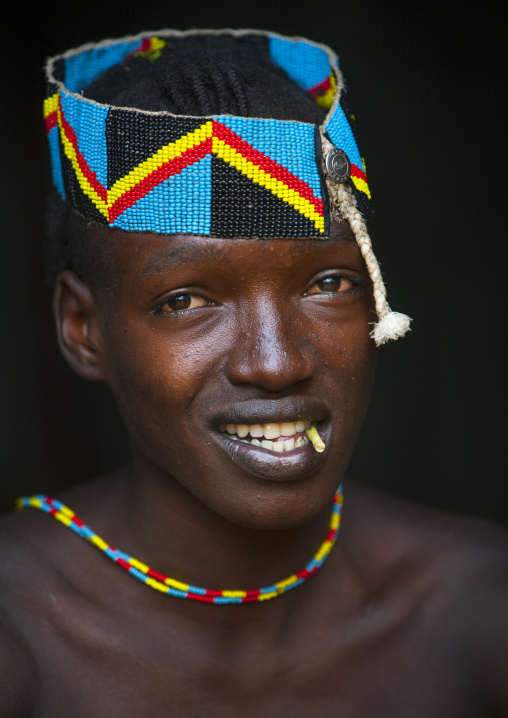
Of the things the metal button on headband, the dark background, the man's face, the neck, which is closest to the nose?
the man's face

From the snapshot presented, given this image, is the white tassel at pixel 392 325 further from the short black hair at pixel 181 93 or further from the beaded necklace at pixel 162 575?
the beaded necklace at pixel 162 575

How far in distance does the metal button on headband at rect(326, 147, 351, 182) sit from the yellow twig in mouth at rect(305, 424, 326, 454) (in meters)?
0.61

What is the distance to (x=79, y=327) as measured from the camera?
8.89 feet

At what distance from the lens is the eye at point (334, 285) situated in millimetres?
2396

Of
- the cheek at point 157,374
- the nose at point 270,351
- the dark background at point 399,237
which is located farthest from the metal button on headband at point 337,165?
the dark background at point 399,237

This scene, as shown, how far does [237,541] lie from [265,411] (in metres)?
0.52

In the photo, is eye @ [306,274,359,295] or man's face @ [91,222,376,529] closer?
man's face @ [91,222,376,529]

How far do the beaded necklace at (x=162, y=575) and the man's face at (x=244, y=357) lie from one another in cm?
34

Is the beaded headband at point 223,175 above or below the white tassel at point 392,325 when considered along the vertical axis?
above

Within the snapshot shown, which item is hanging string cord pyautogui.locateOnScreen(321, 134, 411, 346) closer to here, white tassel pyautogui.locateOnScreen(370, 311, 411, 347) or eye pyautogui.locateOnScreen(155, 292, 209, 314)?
white tassel pyautogui.locateOnScreen(370, 311, 411, 347)

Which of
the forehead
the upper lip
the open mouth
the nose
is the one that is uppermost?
the forehead

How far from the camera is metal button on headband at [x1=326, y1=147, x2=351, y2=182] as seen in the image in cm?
235

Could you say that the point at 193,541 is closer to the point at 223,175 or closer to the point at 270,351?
the point at 270,351

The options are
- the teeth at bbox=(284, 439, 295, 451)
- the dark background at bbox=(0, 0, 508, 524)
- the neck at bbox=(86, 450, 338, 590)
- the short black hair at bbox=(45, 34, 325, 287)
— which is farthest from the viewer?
the dark background at bbox=(0, 0, 508, 524)
